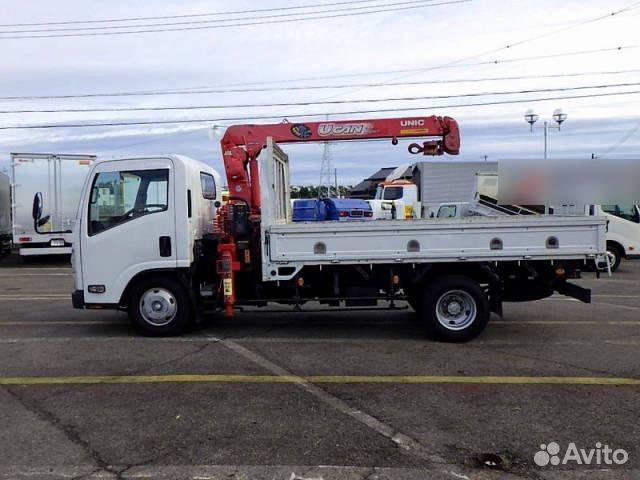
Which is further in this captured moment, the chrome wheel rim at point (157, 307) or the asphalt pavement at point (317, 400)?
the chrome wheel rim at point (157, 307)

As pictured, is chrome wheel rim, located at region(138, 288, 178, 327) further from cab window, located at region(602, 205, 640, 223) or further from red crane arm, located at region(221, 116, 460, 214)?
cab window, located at region(602, 205, 640, 223)

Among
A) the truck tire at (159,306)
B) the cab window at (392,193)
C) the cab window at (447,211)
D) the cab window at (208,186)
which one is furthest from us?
the cab window at (392,193)

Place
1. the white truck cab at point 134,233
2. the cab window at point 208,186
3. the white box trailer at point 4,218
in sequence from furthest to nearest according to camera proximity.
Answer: the white box trailer at point 4,218
the cab window at point 208,186
the white truck cab at point 134,233

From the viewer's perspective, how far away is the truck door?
7527mm

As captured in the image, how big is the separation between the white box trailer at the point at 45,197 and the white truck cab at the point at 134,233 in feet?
36.6

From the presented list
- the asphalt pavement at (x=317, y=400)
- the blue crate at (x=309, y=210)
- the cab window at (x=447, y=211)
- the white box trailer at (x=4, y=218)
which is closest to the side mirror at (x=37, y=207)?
the white box trailer at (x=4, y=218)

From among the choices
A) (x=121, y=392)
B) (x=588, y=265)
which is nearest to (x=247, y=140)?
(x=121, y=392)

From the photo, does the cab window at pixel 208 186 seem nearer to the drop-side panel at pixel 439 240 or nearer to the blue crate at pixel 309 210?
the drop-side panel at pixel 439 240

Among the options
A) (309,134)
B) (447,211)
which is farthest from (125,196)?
(447,211)

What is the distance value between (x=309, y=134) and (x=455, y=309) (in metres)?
3.32

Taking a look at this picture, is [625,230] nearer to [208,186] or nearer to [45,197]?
[208,186]

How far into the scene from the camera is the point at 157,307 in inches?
303

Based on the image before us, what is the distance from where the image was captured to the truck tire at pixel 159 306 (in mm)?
7652

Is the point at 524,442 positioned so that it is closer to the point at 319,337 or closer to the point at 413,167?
the point at 319,337
